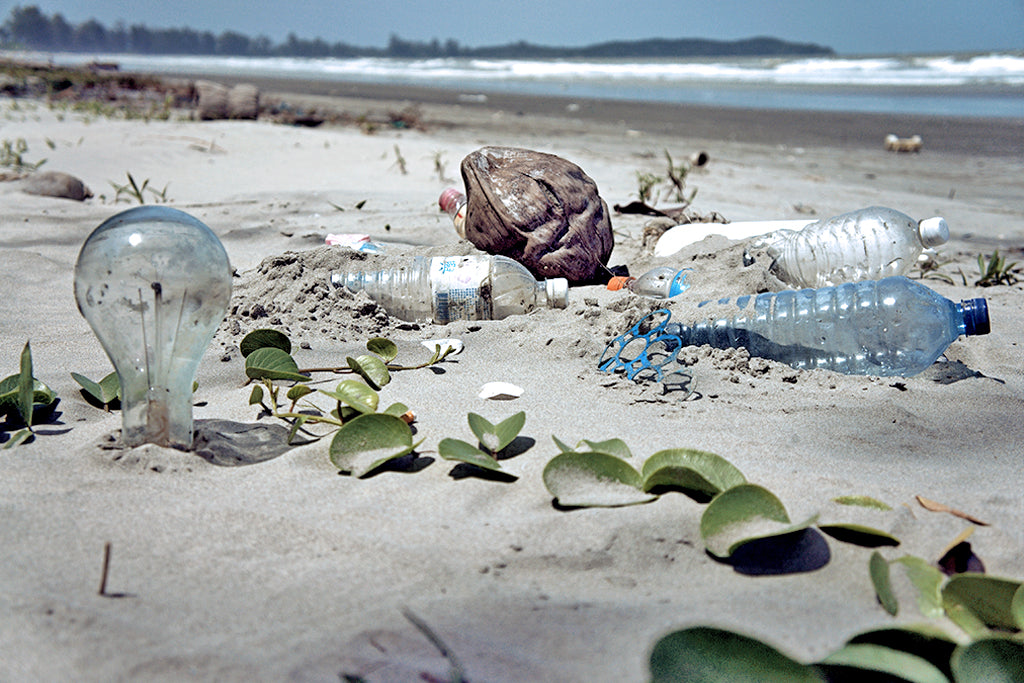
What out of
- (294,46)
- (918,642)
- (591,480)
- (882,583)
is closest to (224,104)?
(591,480)

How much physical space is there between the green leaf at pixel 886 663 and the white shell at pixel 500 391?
1070 mm

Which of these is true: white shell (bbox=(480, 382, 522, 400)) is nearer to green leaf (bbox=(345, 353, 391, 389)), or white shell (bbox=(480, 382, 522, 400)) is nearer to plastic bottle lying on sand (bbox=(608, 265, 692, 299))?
green leaf (bbox=(345, 353, 391, 389))

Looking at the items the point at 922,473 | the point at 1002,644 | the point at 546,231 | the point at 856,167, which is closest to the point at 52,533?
the point at 1002,644

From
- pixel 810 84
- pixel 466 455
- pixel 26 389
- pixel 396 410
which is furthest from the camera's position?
pixel 810 84

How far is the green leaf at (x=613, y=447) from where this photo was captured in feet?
4.79

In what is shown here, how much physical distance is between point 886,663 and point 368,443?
93cm

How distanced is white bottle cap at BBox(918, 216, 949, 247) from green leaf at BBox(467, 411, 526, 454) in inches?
69.7

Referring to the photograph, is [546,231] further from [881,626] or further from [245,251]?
[881,626]

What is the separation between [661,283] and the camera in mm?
2719

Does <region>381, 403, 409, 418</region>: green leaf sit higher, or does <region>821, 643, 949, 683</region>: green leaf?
<region>821, 643, 949, 683</region>: green leaf

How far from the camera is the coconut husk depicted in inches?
108

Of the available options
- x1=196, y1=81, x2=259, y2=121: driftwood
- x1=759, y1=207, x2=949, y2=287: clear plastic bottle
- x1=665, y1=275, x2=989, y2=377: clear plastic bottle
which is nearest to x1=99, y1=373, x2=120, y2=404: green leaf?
x1=665, y1=275, x2=989, y2=377: clear plastic bottle

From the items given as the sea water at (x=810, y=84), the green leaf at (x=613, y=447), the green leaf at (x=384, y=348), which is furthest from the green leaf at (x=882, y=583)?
the sea water at (x=810, y=84)

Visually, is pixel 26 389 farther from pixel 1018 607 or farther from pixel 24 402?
pixel 1018 607
